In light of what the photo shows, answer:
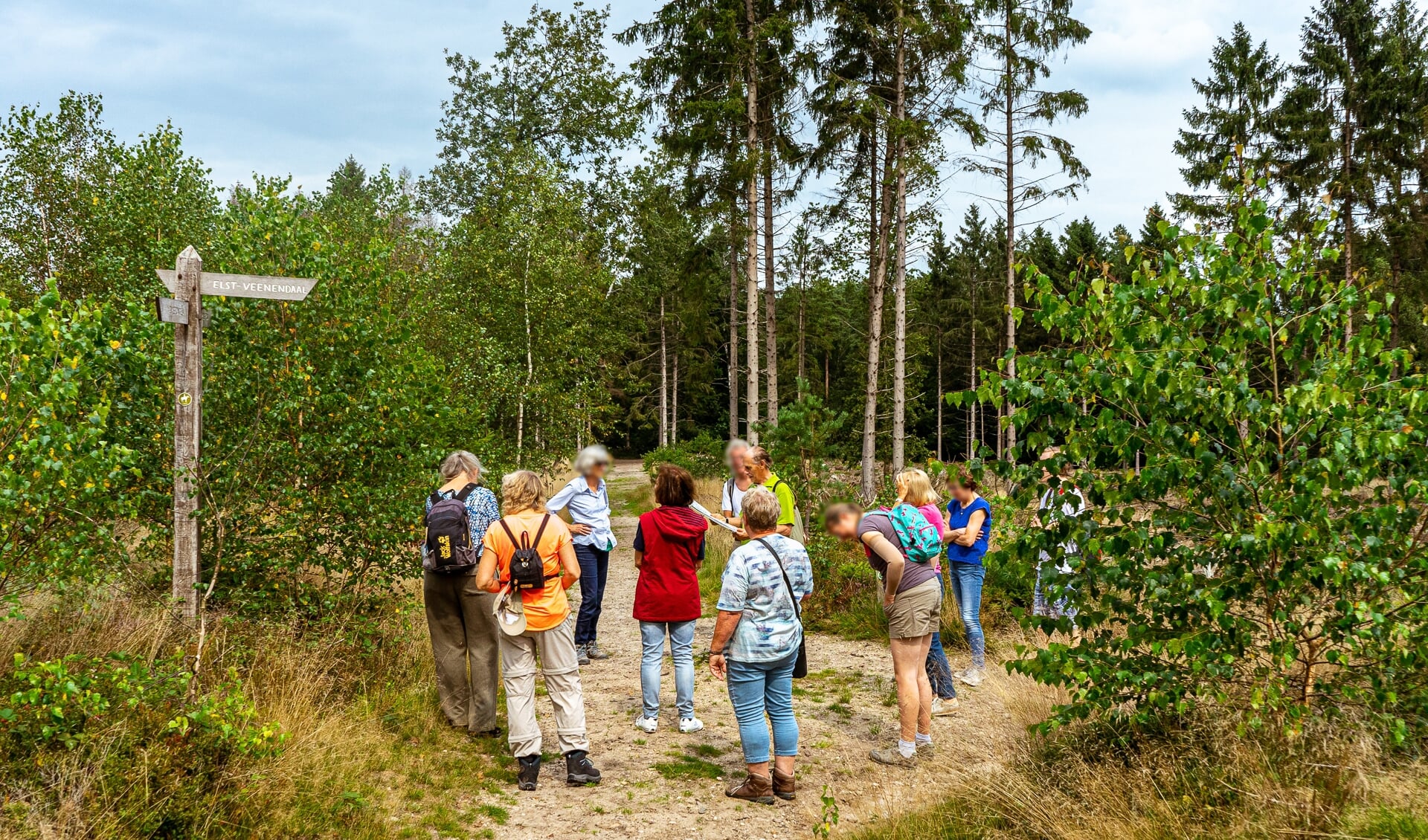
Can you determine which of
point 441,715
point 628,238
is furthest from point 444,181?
point 441,715

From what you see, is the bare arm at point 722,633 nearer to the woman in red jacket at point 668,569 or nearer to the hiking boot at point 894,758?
the woman in red jacket at point 668,569

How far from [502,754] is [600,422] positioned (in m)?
13.3

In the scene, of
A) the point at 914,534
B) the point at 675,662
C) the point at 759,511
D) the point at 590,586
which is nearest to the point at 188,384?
the point at 759,511

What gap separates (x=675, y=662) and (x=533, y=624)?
1.37 meters

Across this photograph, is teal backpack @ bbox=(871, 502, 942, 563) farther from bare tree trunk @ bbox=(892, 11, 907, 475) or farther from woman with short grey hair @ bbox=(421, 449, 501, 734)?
bare tree trunk @ bbox=(892, 11, 907, 475)

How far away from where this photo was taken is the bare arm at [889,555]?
16.5 feet

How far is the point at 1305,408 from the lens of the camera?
3332 millimetres

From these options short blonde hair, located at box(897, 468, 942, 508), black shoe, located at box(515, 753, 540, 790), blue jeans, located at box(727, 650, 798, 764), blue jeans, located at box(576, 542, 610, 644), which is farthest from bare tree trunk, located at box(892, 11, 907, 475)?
black shoe, located at box(515, 753, 540, 790)

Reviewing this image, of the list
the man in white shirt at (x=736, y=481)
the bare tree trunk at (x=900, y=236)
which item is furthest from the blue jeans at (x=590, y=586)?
the bare tree trunk at (x=900, y=236)

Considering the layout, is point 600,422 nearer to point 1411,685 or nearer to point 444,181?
point 444,181

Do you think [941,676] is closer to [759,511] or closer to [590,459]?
[759,511]

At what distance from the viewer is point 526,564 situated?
4.92 meters

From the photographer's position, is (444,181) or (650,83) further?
(444,181)

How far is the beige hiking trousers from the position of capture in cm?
507
